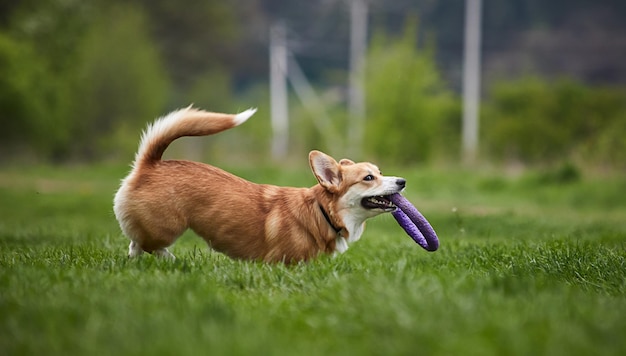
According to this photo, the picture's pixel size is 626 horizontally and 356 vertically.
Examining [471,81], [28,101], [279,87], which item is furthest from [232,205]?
[279,87]

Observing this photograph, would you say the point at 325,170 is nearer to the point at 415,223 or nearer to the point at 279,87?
the point at 415,223

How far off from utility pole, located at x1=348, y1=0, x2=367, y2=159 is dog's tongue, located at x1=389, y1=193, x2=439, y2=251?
718 inches

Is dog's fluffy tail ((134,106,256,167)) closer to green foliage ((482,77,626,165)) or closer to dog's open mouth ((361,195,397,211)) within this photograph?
dog's open mouth ((361,195,397,211))

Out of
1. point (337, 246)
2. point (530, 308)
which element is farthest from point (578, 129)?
point (530, 308)

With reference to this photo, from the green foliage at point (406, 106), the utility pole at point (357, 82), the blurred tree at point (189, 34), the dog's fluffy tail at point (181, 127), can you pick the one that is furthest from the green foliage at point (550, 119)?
the blurred tree at point (189, 34)

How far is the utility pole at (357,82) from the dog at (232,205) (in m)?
18.5

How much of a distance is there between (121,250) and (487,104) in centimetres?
2276

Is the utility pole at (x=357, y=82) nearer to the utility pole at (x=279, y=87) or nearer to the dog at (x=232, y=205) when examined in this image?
the utility pole at (x=279, y=87)

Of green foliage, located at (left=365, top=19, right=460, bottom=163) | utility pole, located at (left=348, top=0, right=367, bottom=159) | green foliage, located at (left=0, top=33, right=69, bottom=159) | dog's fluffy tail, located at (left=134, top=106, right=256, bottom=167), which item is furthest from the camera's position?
green foliage, located at (left=0, top=33, right=69, bottom=159)

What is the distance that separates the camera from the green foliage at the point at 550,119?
2103cm

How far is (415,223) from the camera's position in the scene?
17.6 ft

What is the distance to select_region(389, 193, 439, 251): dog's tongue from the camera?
5312mm

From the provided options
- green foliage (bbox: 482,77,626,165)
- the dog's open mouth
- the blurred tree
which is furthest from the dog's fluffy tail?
the blurred tree

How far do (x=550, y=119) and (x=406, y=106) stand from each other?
452 centimetres
